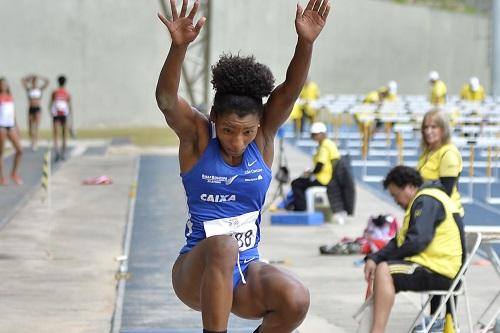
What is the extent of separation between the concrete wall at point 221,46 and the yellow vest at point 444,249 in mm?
27643

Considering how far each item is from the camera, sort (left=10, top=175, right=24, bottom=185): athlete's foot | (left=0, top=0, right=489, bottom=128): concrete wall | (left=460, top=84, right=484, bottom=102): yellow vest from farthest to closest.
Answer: (left=0, top=0, right=489, bottom=128): concrete wall, (left=460, top=84, right=484, bottom=102): yellow vest, (left=10, top=175, right=24, bottom=185): athlete's foot

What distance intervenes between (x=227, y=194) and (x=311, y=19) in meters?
0.90

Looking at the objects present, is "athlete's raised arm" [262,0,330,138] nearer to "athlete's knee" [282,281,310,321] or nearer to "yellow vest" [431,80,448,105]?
"athlete's knee" [282,281,310,321]

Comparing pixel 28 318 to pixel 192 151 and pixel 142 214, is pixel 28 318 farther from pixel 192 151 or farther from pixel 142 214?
pixel 142 214

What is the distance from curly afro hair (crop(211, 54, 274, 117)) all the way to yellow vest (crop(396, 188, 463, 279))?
8.13 ft

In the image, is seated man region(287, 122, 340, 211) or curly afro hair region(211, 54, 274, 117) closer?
curly afro hair region(211, 54, 274, 117)

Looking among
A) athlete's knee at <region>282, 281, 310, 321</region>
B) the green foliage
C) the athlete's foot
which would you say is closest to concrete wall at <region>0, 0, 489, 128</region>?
the green foliage

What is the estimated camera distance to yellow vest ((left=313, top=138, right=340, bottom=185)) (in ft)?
50.6

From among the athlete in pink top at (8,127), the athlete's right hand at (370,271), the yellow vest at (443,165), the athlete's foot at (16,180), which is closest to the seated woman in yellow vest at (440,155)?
the yellow vest at (443,165)

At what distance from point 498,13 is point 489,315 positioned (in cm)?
2739

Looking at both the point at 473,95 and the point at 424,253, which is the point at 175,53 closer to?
the point at 424,253

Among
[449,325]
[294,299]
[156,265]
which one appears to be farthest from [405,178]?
[156,265]

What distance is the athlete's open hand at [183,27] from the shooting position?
17.2ft

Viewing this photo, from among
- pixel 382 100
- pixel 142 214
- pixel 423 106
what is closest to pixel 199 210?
pixel 142 214
